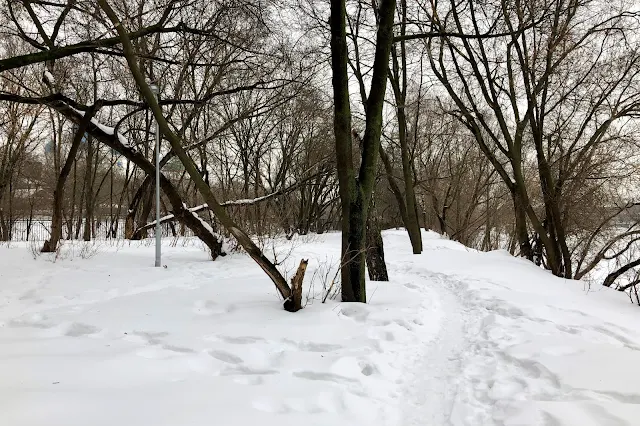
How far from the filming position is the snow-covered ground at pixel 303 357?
8.41ft

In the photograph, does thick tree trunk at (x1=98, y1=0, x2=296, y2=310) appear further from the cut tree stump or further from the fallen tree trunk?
the fallen tree trunk

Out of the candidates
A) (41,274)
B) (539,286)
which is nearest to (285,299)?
(41,274)

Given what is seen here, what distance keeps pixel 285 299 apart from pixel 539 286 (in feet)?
17.2

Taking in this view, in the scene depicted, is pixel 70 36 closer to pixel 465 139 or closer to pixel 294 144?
pixel 294 144

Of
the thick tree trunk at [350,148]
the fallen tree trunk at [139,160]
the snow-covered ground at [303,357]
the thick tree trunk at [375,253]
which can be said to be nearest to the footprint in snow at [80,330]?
the snow-covered ground at [303,357]

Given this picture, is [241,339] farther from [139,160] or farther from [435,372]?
[139,160]

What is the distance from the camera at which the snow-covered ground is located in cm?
256

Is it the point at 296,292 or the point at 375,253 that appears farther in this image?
the point at 375,253

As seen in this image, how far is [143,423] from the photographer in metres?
2.28

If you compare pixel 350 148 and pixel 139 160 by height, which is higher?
pixel 139 160

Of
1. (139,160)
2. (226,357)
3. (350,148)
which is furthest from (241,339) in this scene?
(139,160)

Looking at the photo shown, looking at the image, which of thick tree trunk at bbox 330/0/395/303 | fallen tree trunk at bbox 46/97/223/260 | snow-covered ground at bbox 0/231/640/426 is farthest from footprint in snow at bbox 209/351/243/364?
fallen tree trunk at bbox 46/97/223/260

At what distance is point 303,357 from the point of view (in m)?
3.50

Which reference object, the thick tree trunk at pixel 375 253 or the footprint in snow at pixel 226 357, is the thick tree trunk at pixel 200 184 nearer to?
the footprint in snow at pixel 226 357
